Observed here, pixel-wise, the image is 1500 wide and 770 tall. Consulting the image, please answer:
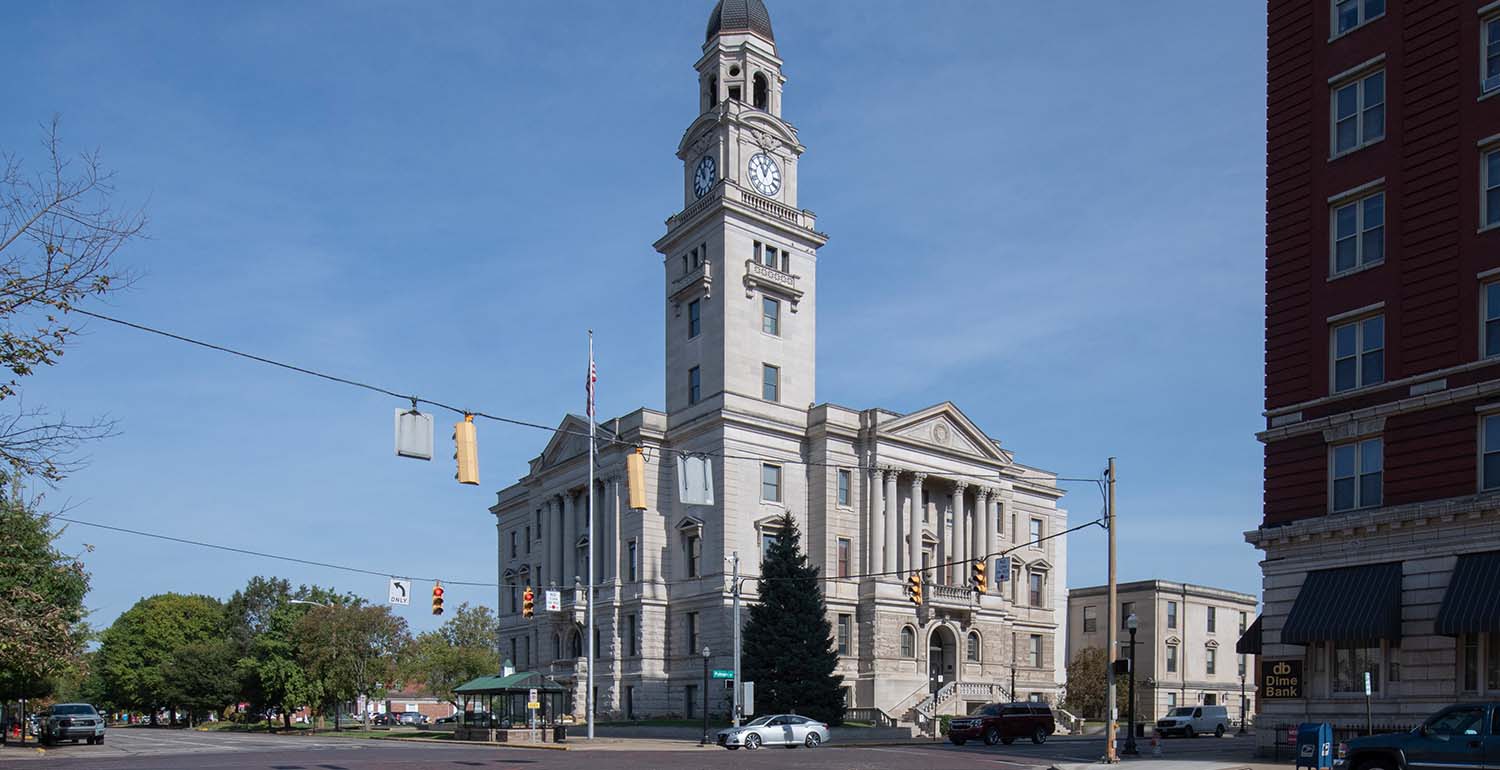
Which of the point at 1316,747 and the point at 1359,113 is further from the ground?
the point at 1359,113

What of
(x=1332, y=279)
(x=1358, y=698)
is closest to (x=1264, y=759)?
(x=1358, y=698)

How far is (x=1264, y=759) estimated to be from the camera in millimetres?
35438

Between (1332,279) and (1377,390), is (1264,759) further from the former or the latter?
(1332,279)

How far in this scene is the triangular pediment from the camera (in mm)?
76562

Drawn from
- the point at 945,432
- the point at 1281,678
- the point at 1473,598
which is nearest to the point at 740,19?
the point at 945,432

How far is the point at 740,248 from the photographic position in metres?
76.8

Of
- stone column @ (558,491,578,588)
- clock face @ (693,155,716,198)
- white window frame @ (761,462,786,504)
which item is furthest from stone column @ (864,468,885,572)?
clock face @ (693,155,716,198)

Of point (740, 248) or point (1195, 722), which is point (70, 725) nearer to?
point (740, 248)

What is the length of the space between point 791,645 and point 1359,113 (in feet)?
124

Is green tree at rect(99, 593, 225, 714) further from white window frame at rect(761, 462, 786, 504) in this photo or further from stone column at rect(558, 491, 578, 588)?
white window frame at rect(761, 462, 786, 504)

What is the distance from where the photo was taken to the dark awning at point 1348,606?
32625mm

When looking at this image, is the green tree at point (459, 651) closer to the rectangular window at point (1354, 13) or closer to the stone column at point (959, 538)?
the stone column at point (959, 538)

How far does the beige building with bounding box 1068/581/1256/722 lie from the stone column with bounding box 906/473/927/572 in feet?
68.7

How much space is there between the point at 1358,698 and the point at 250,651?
87.4 metres
